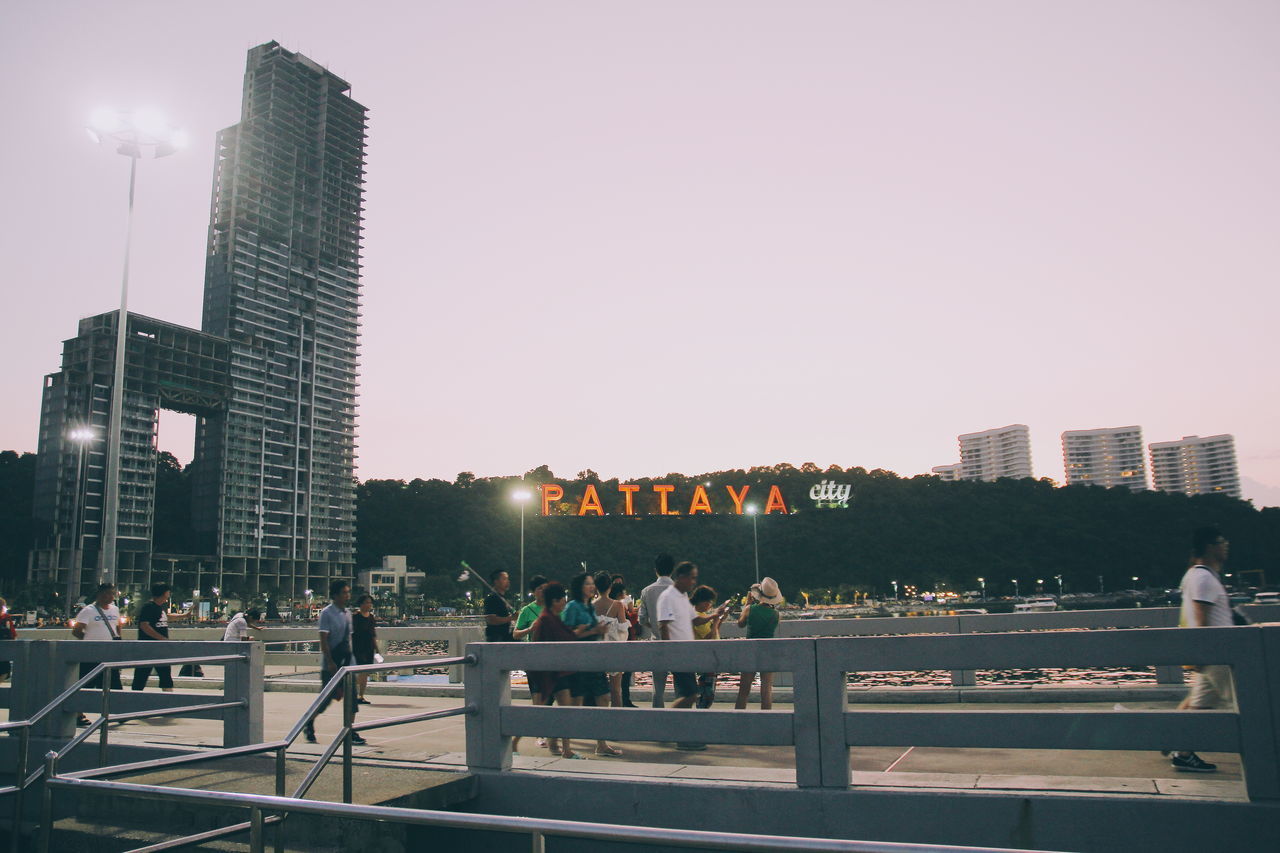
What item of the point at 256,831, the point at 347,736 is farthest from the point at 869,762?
the point at 256,831

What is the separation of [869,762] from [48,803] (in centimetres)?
644

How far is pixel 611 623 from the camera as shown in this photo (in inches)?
410

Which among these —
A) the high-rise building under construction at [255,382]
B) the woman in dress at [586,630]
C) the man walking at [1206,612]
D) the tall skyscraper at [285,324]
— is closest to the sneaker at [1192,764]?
the man walking at [1206,612]

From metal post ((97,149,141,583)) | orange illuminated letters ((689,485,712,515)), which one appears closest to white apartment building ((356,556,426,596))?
orange illuminated letters ((689,485,712,515))

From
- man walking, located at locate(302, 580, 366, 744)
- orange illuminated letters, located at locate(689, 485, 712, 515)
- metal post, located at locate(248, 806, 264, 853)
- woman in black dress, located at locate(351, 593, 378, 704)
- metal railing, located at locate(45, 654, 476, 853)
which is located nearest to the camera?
metal post, located at locate(248, 806, 264, 853)

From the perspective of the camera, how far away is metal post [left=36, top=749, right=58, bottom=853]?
4504 mm

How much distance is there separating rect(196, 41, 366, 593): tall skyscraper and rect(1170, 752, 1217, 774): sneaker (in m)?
178

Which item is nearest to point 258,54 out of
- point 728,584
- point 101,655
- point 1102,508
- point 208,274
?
point 208,274

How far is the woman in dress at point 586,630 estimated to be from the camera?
948cm

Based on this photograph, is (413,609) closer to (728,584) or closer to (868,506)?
(728,584)

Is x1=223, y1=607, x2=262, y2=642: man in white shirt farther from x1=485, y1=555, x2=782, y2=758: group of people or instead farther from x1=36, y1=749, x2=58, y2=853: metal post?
x1=36, y1=749, x2=58, y2=853: metal post

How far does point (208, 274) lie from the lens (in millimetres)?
181125

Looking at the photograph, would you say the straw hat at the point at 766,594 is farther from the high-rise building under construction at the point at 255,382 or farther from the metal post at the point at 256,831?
the high-rise building under construction at the point at 255,382

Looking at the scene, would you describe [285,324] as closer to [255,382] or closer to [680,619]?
[255,382]
